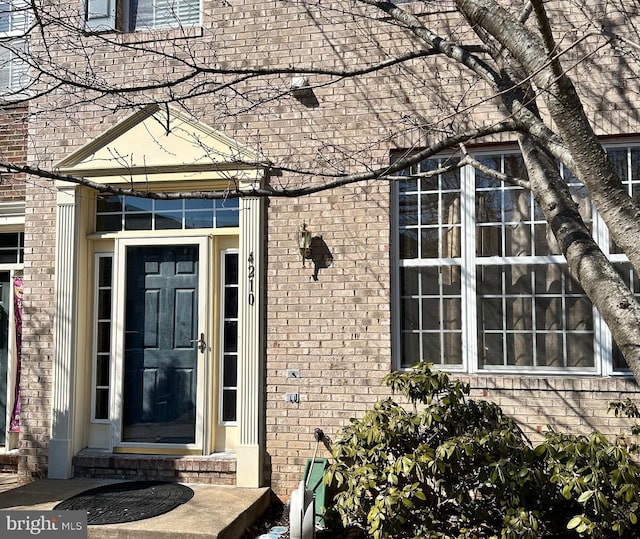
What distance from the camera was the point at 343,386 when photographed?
600 centimetres

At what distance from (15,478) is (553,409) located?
17.2 feet

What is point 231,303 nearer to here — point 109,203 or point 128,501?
point 109,203

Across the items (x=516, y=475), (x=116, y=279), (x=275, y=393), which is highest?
(x=116, y=279)

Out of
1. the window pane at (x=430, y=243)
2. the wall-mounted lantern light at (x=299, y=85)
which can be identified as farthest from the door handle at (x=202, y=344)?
the wall-mounted lantern light at (x=299, y=85)

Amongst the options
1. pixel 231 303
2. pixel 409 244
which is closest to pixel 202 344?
pixel 231 303

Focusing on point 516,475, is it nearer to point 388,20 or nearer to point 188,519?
point 188,519

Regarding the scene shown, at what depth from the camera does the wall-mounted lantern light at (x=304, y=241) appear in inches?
237

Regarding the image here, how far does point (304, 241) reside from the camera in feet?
19.8

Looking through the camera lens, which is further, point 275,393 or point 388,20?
point 275,393

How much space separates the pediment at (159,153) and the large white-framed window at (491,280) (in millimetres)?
1691

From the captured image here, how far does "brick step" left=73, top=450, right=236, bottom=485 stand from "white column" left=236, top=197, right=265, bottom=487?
7.4 inches

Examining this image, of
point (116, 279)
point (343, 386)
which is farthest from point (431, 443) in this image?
point (116, 279)

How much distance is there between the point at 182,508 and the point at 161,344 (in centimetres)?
175

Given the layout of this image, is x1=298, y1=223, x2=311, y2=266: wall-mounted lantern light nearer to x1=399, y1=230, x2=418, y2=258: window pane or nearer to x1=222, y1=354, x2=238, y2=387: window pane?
x1=399, y1=230, x2=418, y2=258: window pane
